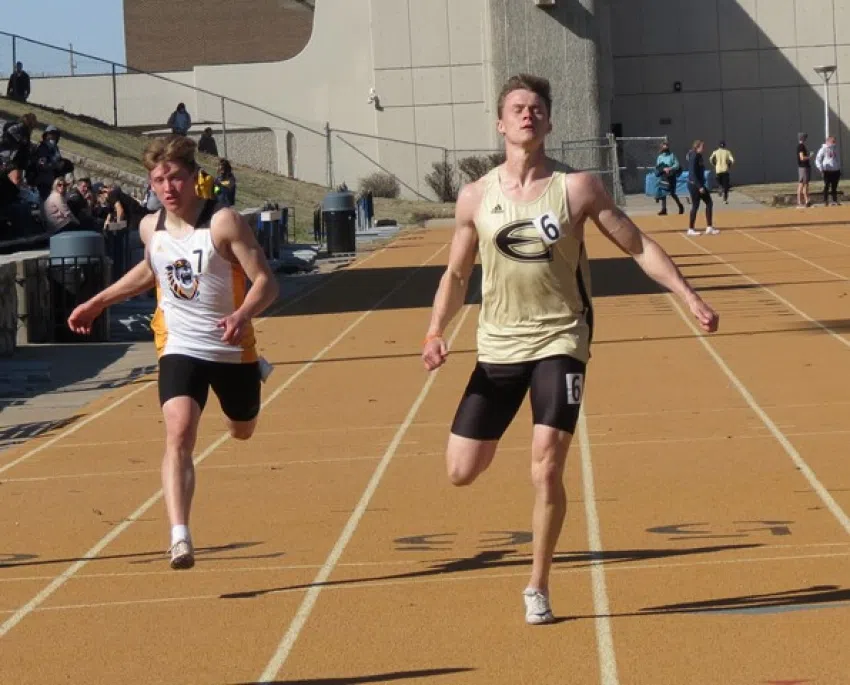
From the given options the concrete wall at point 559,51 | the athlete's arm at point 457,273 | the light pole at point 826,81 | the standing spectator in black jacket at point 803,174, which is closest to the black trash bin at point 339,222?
the standing spectator in black jacket at point 803,174

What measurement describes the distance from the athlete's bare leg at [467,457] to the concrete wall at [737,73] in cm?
5498

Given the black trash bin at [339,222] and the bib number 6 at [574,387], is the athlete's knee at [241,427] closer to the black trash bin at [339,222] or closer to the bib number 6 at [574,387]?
the bib number 6 at [574,387]

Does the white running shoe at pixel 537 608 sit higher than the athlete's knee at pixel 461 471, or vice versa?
the athlete's knee at pixel 461 471

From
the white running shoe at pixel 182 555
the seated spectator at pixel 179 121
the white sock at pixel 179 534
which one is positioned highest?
the seated spectator at pixel 179 121

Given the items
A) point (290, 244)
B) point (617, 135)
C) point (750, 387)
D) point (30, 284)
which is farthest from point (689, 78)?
point (750, 387)

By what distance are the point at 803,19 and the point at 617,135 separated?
6.87m

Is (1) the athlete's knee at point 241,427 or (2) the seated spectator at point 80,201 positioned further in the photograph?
(2) the seated spectator at point 80,201

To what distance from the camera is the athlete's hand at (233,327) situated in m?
7.88

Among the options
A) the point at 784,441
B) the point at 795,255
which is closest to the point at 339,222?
the point at 795,255

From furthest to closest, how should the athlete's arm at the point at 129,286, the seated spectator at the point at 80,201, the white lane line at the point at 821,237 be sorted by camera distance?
the white lane line at the point at 821,237, the seated spectator at the point at 80,201, the athlete's arm at the point at 129,286

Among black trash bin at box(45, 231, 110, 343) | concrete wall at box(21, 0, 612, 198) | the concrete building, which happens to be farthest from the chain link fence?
black trash bin at box(45, 231, 110, 343)

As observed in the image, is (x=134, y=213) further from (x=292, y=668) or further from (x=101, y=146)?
(x=292, y=668)

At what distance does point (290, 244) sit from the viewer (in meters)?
37.4

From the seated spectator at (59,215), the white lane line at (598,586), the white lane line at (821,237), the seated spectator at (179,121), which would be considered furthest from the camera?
the seated spectator at (179,121)
